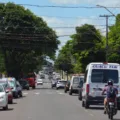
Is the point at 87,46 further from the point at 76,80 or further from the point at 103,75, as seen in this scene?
the point at 103,75

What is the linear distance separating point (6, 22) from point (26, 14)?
3.31m

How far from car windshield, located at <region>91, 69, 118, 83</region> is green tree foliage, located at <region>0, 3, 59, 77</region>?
49.2m

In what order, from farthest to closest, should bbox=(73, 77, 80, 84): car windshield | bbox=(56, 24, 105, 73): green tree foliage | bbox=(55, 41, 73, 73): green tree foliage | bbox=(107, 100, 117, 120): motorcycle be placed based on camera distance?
1. bbox=(55, 41, 73, 73): green tree foliage
2. bbox=(56, 24, 105, 73): green tree foliage
3. bbox=(73, 77, 80, 84): car windshield
4. bbox=(107, 100, 117, 120): motorcycle

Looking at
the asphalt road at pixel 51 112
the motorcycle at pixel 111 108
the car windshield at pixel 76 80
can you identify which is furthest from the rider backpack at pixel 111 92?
the car windshield at pixel 76 80

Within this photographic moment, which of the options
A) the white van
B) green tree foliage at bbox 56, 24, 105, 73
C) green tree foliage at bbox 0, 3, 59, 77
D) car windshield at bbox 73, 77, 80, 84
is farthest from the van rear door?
green tree foliage at bbox 56, 24, 105, 73

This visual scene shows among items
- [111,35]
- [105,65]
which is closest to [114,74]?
[105,65]

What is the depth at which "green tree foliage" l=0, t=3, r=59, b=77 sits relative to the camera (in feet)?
253

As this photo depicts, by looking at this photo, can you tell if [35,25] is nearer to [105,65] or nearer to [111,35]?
[111,35]

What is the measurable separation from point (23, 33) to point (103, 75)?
4942 centimetres

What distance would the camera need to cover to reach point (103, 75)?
28281mm

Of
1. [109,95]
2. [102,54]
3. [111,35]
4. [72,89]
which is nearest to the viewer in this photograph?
[109,95]

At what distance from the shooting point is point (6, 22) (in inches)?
3027

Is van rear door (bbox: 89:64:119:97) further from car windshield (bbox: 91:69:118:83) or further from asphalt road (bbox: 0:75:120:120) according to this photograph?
asphalt road (bbox: 0:75:120:120)

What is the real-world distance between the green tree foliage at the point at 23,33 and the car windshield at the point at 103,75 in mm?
49156
